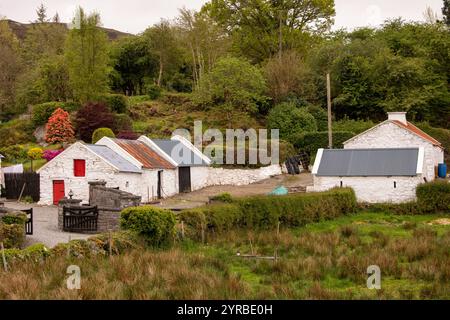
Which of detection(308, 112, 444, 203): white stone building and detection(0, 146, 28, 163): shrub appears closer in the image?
detection(308, 112, 444, 203): white stone building

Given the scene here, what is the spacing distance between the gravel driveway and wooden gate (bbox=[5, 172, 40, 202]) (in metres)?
1.16

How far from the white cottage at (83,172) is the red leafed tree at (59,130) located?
1478 centimetres

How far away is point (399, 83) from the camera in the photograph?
57.2m

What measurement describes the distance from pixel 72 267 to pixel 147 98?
51.4 meters

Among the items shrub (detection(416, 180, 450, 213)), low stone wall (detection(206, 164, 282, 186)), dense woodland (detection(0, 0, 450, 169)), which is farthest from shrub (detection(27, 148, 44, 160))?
shrub (detection(416, 180, 450, 213))

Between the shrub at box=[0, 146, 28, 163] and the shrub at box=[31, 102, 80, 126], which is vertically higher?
the shrub at box=[31, 102, 80, 126]

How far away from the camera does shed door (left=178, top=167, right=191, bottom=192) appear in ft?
143

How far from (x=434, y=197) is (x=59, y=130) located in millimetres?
31976

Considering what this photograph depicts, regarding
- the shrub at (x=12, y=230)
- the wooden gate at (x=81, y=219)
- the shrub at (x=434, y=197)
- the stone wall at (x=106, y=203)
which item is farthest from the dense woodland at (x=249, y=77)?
the shrub at (x=12, y=230)

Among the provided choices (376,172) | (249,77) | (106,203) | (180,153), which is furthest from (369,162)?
(249,77)

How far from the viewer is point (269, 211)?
30031 millimetres

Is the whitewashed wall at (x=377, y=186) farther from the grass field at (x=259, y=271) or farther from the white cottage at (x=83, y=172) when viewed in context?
the white cottage at (x=83, y=172)

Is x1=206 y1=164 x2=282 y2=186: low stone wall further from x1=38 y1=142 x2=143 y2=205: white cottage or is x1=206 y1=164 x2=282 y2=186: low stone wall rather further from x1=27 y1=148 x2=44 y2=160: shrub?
x1=27 y1=148 x2=44 y2=160: shrub

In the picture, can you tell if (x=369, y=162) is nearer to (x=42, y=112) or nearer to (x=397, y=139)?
(x=397, y=139)
